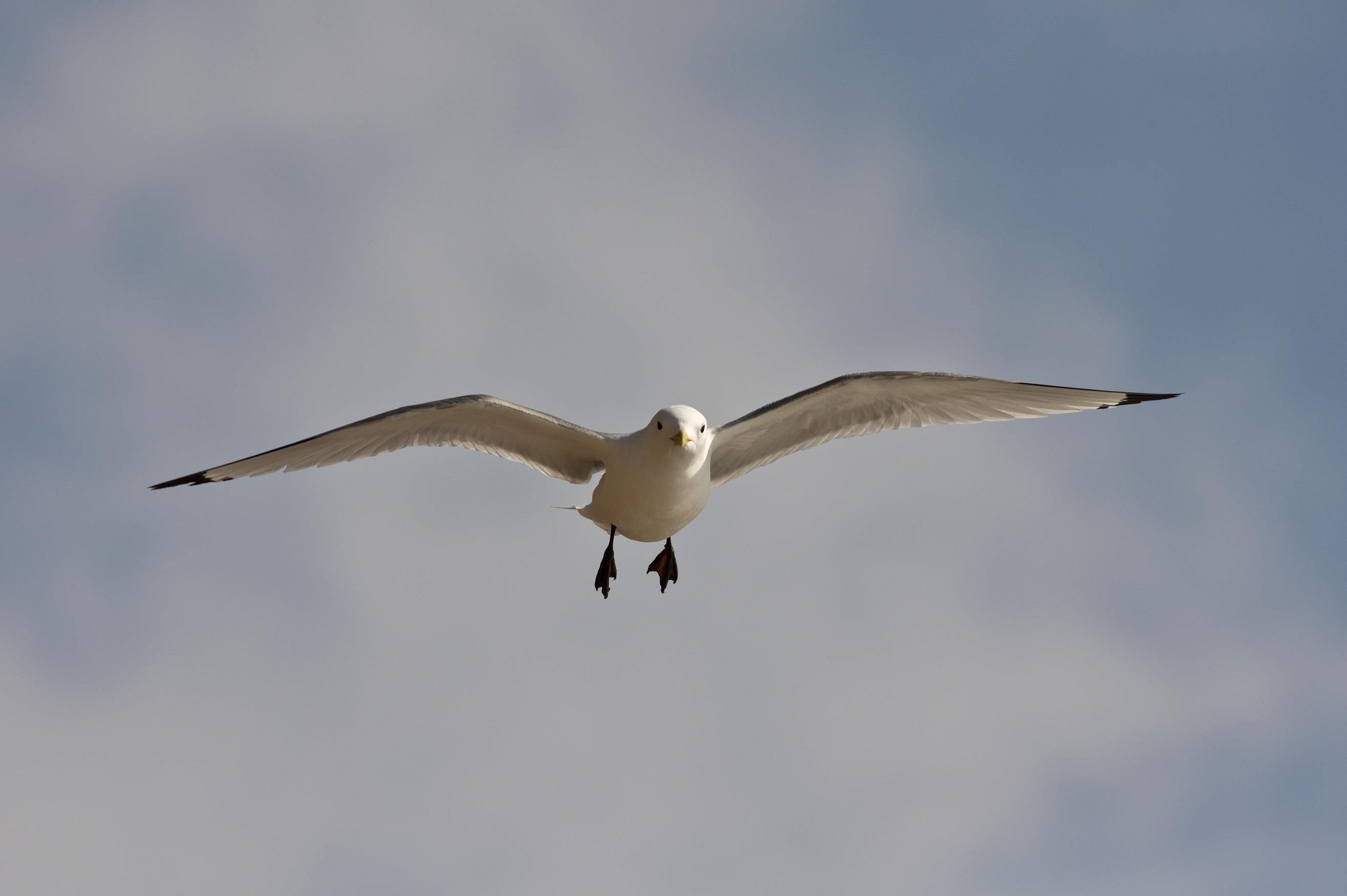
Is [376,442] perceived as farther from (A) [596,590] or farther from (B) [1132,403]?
(B) [1132,403]

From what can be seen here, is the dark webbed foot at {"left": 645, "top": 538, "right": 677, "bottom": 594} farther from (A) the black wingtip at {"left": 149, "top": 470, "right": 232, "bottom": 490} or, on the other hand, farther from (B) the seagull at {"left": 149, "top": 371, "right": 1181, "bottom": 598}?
(A) the black wingtip at {"left": 149, "top": 470, "right": 232, "bottom": 490}

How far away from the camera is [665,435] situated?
33.6 ft

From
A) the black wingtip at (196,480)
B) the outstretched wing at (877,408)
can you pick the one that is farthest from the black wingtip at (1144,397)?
the black wingtip at (196,480)

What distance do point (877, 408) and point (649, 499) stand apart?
2256mm

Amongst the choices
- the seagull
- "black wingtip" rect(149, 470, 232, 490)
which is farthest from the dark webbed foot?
"black wingtip" rect(149, 470, 232, 490)

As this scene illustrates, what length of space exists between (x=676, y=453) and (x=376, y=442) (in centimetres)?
259

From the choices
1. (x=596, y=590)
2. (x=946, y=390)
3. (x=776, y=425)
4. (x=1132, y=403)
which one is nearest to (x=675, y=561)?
(x=596, y=590)

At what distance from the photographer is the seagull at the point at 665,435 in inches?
418

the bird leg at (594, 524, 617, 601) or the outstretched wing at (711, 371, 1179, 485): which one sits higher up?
the outstretched wing at (711, 371, 1179, 485)

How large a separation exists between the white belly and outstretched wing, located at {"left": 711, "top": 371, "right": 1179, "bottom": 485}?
57cm

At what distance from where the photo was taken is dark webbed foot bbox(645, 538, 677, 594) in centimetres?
1220

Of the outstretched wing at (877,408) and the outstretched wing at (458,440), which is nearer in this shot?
the outstretched wing at (458,440)

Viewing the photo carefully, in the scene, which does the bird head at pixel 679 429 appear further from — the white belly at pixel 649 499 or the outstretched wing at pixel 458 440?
the outstretched wing at pixel 458 440

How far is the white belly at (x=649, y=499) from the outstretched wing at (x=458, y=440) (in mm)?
450
